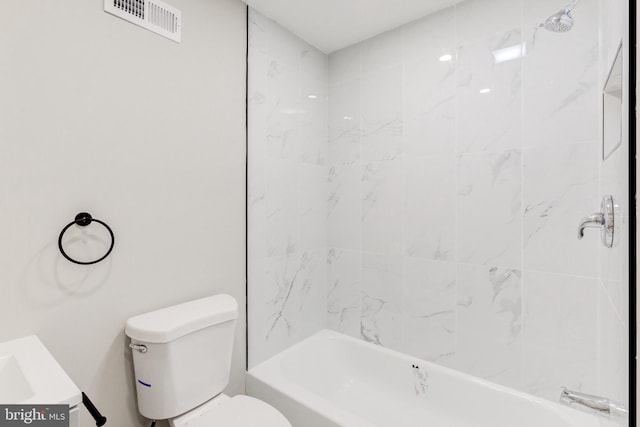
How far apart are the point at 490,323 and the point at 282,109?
1.67 m

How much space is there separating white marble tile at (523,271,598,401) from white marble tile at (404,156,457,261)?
1.43 feet

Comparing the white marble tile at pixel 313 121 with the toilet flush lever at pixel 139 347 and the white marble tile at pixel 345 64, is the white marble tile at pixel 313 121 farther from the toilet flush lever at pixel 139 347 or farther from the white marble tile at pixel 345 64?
the toilet flush lever at pixel 139 347

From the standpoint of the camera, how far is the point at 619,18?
2.20 feet

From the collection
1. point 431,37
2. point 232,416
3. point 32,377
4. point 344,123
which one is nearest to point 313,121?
point 344,123

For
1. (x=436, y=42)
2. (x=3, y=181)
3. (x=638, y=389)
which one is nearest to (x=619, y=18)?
(x=638, y=389)

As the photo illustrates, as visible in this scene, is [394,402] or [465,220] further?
[394,402]

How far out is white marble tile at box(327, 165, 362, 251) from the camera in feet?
7.31

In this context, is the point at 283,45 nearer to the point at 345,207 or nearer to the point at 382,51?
the point at 382,51

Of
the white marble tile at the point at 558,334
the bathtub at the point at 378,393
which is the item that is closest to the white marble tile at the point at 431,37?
the white marble tile at the point at 558,334

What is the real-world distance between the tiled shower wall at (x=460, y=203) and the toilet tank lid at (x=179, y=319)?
355 mm

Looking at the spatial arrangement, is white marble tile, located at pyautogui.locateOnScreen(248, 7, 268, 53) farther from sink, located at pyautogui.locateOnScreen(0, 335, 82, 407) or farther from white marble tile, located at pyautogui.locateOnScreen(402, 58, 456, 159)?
sink, located at pyautogui.locateOnScreen(0, 335, 82, 407)

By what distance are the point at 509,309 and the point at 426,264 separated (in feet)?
1.52

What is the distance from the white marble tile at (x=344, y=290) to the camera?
2260 millimetres

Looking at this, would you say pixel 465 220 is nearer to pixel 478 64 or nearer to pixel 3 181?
pixel 478 64
